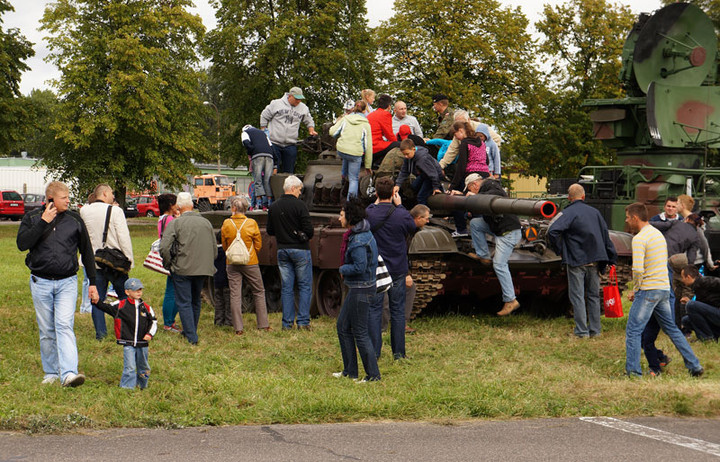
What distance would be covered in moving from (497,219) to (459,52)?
25610 millimetres

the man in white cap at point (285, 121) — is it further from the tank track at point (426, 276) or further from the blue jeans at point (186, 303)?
the blue jeans at point (186, 303)

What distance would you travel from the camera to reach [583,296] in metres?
11.5

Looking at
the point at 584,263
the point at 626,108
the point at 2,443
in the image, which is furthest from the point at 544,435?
the point at 626,108

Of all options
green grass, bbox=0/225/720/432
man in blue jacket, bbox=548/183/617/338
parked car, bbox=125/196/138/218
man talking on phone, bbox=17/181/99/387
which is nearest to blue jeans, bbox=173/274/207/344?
green grass, bbox=0/225/720/432

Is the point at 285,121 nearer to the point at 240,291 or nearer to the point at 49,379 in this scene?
the point at 240,291

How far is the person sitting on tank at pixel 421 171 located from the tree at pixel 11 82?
2607 centimetres

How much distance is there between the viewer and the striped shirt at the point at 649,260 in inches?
341

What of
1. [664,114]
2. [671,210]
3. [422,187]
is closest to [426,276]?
[422,187]

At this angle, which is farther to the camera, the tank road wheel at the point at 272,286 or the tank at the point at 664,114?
the tank at the point at 664,114

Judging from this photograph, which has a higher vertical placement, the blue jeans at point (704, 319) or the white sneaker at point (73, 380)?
the blue jeans at point (704, 319)

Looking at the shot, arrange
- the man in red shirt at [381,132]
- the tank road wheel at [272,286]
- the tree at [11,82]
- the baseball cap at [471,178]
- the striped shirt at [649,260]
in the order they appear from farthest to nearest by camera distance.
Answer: the tree at [11,82]
the tank road wheel at [272,286]
the man in red shirt at [381,132]
the baseball cap at [471,178]
the striped shirt at [649,260]

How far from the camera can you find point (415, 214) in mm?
→ 10672

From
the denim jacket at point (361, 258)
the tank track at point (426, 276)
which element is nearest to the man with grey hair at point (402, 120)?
the tank track at point (426, 276)

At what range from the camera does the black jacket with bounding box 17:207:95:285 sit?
8.01 m
